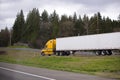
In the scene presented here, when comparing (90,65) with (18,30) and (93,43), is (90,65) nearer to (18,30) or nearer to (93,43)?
(93,43)

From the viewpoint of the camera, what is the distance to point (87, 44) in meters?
46.7

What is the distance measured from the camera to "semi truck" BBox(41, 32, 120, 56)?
42.1 metres

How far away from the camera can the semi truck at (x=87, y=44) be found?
138 feet

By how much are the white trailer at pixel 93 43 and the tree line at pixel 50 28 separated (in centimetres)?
5813

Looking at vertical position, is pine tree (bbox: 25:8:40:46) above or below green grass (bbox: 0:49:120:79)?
above

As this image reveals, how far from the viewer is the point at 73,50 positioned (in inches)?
1988

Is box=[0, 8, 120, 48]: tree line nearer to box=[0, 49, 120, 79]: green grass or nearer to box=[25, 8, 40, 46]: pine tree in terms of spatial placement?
box=[25, 8, 40, 46]: pine tree

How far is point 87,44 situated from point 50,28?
267 feet

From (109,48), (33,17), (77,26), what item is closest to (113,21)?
(77,26)

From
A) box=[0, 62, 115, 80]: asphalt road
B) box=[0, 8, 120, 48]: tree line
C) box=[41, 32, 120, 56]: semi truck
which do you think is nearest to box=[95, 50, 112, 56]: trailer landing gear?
box=[41, 32, 120, 56]: semi truck

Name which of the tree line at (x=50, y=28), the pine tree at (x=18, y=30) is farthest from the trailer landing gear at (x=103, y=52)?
the pine tree at (x=18, y=30)

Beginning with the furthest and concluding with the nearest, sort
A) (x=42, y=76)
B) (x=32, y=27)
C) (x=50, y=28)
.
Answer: (x=32, y=27) < (x=50, y=28) < (x=42, y=76)

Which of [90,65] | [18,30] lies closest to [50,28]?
[18,30]

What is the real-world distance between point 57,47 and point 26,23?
9095cm
